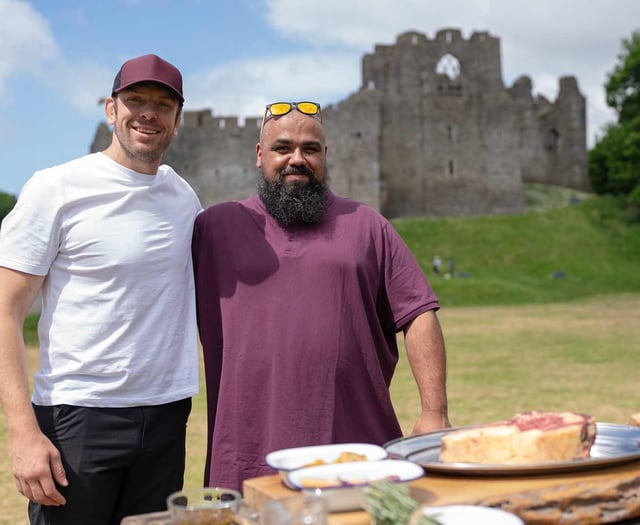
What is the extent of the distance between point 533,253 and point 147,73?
31.1 m

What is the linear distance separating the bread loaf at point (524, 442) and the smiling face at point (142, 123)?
Answer: 1.67 meters

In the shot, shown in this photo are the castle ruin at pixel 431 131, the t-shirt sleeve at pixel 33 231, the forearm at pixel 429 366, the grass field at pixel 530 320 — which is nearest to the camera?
the t-shirt sleeve at pixel 33 231

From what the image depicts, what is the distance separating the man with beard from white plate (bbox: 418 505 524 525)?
3.81 ft

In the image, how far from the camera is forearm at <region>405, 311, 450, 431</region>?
10.1 ft

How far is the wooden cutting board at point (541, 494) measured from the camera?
1950 millimetres

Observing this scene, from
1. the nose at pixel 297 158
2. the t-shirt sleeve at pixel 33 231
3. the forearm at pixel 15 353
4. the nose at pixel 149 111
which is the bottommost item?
the forearm at pixel 15 353

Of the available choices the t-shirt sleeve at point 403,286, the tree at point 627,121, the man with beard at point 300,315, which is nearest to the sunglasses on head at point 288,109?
the man with beard at point 300,315

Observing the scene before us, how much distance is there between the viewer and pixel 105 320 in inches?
119

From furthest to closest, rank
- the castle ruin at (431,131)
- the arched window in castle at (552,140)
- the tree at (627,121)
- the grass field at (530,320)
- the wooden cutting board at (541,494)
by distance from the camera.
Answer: the arched window in castle at (552,140), the castle ruin at (431,131), the tree at (627,121), the grass field at (530,320), the wooden cutting board at (541,494)

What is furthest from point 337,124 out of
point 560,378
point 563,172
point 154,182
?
point 154,182

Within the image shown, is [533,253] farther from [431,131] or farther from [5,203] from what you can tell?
[5,203]

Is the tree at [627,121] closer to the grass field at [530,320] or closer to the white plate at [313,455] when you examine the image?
the grass field at [530,320]

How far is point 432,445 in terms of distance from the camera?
2387 mm

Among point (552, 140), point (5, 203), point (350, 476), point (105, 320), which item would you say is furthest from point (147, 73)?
point (552, 140)
